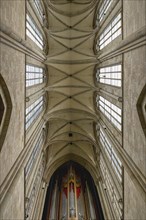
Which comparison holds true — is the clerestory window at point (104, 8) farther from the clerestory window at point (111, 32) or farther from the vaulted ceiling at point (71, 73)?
the clerestory window at point (111, 32)

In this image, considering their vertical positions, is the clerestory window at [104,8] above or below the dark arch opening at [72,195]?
above

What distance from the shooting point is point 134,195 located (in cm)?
1046

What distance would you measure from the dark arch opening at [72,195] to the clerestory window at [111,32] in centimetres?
1136

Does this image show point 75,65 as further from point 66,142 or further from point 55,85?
point 66,142

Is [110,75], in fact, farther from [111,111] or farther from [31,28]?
[31,28]

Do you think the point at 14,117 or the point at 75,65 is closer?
the point at 14,117

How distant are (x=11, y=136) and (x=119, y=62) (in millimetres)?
6418

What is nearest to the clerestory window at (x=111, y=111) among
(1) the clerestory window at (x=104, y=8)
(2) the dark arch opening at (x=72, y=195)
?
(1) the clerestory window at (x=104, y=8)

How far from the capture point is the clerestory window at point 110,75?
13.3 meters

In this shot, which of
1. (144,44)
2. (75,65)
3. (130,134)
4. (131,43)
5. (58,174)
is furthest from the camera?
(58,174)

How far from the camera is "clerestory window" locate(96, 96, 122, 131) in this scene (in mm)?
13562

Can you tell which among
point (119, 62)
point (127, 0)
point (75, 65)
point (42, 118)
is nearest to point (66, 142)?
point (42, 118)

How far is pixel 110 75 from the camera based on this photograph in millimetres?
15414

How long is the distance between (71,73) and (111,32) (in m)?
6.89
